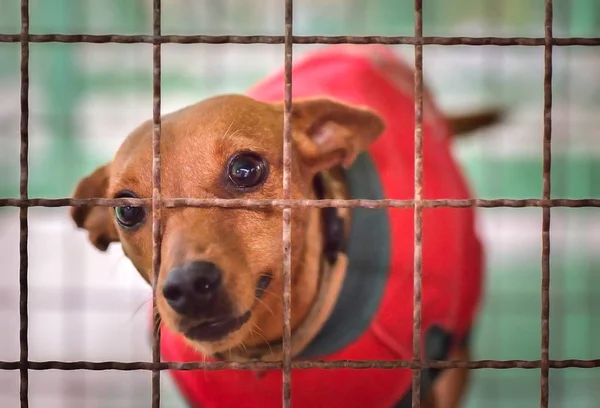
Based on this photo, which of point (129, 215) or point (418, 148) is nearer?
point (418, 148)

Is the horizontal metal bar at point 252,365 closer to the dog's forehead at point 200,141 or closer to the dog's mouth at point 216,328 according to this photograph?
the dog's mouth at point 216,328

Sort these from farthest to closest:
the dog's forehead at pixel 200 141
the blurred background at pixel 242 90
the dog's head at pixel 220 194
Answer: the blurred background at pixel 242 90
the dog's forehead at pixel 200 141
the dog's head at pixel 220 194

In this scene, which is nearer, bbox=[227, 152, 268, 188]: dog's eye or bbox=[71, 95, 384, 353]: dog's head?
bbox=[71, 95, 384, 353]: dog's head

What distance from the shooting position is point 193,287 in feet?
3.76

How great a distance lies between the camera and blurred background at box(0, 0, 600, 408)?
1.71 m

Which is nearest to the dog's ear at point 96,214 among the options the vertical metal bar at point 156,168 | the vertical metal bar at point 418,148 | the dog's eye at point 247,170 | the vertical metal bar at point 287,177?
the dog's eye at point 247,170

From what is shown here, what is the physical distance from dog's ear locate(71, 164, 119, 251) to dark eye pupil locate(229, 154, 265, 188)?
0.32 metres

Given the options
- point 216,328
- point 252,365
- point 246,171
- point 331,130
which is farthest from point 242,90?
point 252,365

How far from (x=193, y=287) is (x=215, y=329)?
0.14 meters

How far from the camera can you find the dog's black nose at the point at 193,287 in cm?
113

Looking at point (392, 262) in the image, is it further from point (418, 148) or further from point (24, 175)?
point (24, 175)

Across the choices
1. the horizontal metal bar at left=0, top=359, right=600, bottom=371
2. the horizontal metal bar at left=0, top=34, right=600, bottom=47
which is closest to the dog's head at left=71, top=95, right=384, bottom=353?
the horizontal metal bar at left=0, top=359, right=600, bottom=371

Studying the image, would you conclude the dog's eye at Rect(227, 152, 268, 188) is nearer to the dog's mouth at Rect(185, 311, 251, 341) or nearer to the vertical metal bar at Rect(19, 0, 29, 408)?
the dog's mouth at Rect(185, 311, 251, 341)

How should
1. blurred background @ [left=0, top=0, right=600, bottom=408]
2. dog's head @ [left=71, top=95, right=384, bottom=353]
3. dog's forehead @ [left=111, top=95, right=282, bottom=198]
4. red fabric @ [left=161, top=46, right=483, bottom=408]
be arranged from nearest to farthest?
1. dog's head @ [left=71, top=95, right=384, bottom=353]
2. dog's forehead @ [left=111, top=95, right=282, bottom=198]
3. red fabric @ [left=161, top=46, right=483, bottom=408]
4. blurred background @ [left=0, top=0, right=600, bottom=408]
